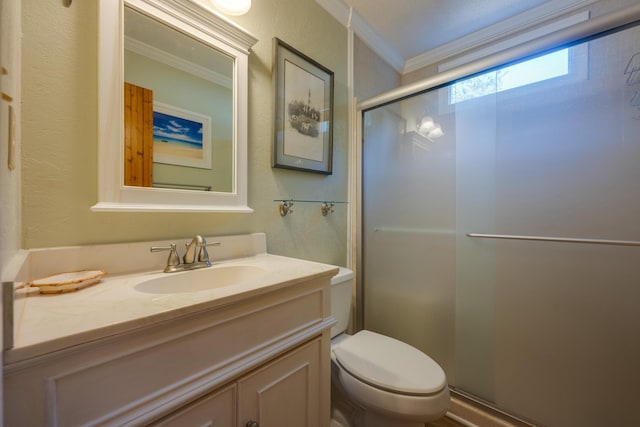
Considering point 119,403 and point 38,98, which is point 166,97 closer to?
point 38,98

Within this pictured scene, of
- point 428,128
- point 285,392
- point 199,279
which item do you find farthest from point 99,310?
point 428,128

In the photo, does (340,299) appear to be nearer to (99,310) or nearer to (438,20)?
(99,310)

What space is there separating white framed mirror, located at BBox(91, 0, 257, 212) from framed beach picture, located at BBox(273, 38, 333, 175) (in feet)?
0.62

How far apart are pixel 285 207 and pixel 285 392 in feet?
2.54

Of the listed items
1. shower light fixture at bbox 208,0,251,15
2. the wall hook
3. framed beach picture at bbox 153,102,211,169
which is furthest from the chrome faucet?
shower light fixture at bbox 208,0,251,15

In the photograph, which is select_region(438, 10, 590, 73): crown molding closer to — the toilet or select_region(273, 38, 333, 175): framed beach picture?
select_region(273, 38, 333, 175): framed beach picture

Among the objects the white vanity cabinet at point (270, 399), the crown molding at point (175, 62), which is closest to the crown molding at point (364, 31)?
the crown molding at point (175, 62)

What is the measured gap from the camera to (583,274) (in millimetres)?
1172

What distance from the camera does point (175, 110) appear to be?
93 cm

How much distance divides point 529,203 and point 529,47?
2.35 ft

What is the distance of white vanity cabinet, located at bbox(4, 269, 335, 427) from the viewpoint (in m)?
0.38

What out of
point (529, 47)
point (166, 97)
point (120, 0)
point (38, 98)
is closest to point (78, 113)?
point (38, 98)

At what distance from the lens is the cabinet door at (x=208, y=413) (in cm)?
51

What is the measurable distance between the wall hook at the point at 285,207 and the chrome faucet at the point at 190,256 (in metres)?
0.42
